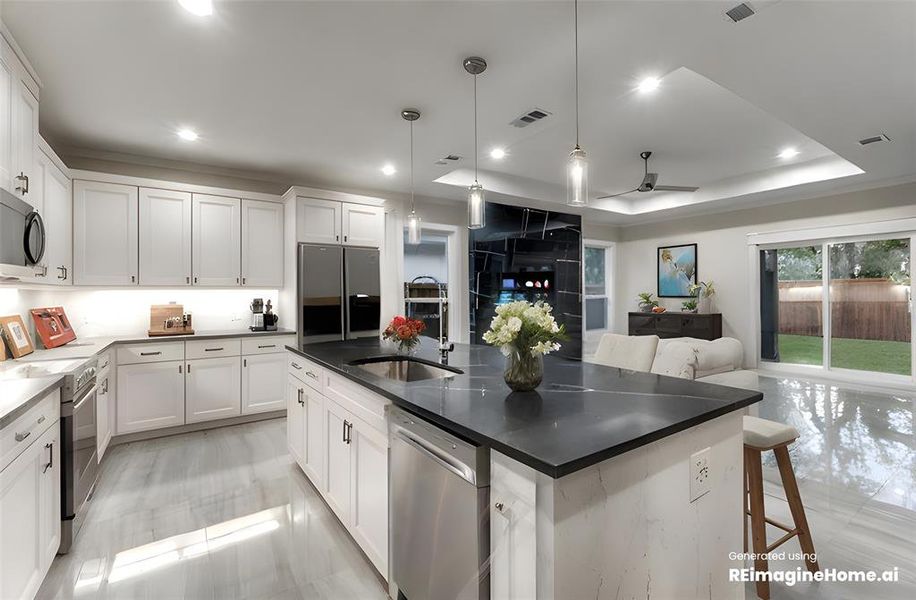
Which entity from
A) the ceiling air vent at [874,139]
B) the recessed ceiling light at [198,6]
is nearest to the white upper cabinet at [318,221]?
the recessed ceiling light at [198,6]

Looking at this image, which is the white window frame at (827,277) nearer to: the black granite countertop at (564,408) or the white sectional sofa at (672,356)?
the white sectional sofa at (672,356)

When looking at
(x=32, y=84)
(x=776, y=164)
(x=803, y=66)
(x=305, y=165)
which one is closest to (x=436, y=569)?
(x=803, y=66)

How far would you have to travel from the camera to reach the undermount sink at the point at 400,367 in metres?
2.56

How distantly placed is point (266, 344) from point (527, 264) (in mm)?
3930

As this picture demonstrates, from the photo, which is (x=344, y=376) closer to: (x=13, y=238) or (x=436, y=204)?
(x=13, y=238)

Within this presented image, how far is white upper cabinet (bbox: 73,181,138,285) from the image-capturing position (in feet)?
11.8

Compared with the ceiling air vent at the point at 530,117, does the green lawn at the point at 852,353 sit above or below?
below

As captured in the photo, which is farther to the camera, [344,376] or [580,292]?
[580,292]

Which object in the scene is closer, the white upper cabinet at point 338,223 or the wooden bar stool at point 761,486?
the wooden bar stool at point 761,486

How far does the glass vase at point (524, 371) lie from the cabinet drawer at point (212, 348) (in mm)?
3422

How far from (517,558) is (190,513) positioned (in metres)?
2.37

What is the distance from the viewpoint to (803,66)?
8.04 ft

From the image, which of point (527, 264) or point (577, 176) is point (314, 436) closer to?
point (577, 176)

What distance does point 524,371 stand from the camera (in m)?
1.70
